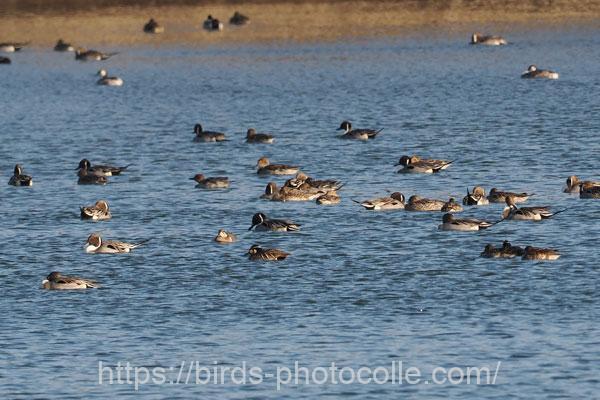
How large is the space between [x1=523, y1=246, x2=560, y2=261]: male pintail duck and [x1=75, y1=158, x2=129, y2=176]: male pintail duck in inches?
620

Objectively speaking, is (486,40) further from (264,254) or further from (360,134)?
(264,254)

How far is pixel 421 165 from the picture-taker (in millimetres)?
42469

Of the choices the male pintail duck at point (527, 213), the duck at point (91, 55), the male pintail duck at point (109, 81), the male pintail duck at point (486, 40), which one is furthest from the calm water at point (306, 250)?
the male pintail duck at point (486, 40)

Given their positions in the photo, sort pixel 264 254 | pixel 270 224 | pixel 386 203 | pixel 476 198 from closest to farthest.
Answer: pixel 264 254 → pixel 270 224 → pixel 386 203 → pixel 476 198

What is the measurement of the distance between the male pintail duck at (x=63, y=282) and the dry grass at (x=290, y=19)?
57455 millimetres

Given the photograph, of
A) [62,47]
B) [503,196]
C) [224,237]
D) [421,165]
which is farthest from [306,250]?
[62,47]

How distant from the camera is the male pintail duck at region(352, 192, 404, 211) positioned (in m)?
36.9

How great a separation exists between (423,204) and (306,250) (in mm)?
4618

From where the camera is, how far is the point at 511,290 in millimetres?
28500

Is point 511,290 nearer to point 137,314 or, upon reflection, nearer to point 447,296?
point 447,296

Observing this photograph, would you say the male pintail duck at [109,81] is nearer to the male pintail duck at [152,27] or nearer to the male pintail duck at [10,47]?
the male pintail duck at [10,47]

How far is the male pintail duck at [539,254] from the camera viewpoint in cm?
3069

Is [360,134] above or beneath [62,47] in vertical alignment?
beneath

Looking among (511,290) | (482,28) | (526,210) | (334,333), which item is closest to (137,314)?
(334,333)
